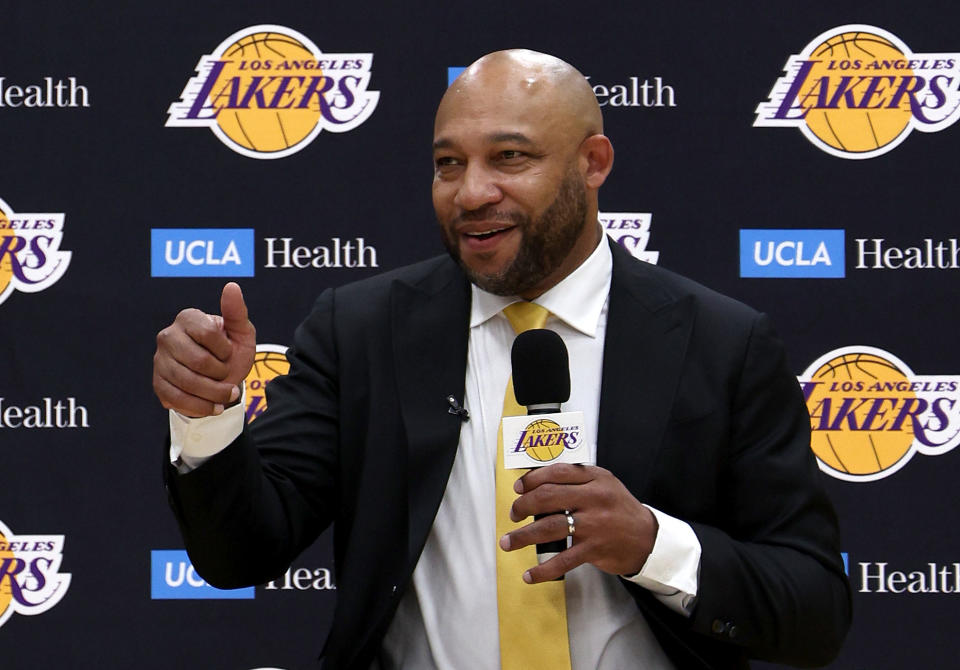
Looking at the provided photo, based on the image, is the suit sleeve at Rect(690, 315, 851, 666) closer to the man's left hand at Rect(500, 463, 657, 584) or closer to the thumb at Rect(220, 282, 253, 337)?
the man's left hand at Rect(500, 463, 657, 584)

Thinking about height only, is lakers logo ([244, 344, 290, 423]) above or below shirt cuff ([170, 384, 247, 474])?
above

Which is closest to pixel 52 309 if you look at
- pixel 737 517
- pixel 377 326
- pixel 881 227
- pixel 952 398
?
pixel 377 326

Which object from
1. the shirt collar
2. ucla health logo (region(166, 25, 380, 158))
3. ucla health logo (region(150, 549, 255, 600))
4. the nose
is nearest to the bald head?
the nose

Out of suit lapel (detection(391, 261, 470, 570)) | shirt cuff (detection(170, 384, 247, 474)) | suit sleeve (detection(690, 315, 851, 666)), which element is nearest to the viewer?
shirt cuff (detection(170, 384, 247, 474))

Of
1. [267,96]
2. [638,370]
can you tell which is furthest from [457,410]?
[267,96]

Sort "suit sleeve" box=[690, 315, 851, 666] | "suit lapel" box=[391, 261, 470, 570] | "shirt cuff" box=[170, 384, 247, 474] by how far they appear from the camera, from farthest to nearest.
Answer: "suit lapel" box=[391, 261, 470, 570] → "suit sleeve" box=[690, 315, 851, 666] → "shirt cuff" box=[170, 384, 247, 474]

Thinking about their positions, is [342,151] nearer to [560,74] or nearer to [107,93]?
[107,93]

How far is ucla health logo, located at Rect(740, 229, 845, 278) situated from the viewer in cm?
285

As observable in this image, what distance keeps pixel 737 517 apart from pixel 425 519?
53 cm

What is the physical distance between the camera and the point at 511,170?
189 centimetres

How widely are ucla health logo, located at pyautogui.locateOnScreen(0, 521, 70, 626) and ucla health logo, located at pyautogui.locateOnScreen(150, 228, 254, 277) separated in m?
0.77

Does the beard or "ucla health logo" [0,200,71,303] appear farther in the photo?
"ucla health logo" [0,200,71,303]

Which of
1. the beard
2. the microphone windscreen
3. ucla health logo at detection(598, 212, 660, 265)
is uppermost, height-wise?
ucla health logo at detection(598, 212, 660, 265)

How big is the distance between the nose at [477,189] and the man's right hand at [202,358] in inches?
19.1
